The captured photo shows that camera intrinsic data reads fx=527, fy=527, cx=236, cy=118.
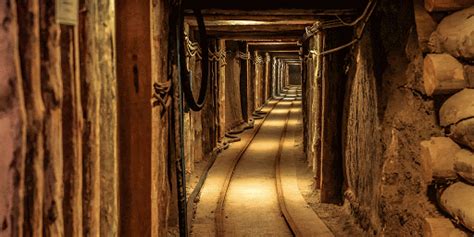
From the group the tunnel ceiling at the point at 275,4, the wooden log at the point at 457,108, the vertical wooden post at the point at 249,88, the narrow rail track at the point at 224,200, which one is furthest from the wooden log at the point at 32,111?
the vertical wooden post at the point at 249,88

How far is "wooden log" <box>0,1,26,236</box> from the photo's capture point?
65.2 inches

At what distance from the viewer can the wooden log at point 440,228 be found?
3.39 m

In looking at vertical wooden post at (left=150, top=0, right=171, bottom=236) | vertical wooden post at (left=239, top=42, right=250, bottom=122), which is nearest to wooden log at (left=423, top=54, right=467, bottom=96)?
vertical wooden post at (left=150, top=0, right=171, bottom=236)

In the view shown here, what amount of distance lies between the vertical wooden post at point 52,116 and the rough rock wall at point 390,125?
2769 mm

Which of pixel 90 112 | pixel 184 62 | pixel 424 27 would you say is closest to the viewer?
pixel 90 112

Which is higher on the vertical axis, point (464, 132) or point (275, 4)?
point (275, 4)

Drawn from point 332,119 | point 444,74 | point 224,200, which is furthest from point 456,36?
point 224,200

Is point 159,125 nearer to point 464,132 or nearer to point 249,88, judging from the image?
point 464,132

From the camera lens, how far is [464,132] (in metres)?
3.29

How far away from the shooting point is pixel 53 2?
197cm

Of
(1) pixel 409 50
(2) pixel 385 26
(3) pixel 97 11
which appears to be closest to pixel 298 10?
(2) pixel 385 26

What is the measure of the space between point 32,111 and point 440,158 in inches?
105

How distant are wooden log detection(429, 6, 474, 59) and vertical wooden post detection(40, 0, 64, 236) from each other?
8.10ft

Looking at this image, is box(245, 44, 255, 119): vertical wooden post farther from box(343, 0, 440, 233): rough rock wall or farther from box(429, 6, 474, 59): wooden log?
box(429, 6, 474, 59): wooden log
